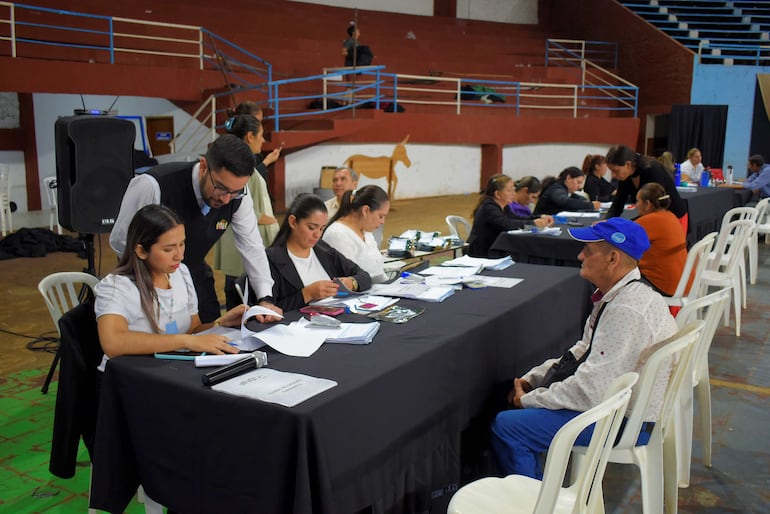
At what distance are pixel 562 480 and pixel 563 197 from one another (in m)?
5.14

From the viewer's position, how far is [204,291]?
3.10 m

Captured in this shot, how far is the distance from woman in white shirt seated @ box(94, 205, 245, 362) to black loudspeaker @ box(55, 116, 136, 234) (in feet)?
5.83

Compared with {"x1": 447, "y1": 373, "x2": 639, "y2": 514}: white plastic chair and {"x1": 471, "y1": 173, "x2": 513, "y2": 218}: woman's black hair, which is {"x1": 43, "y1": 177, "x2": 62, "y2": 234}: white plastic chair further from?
{"x1": 447, "y1": 373, "x2": 639, "y2": 514}: white plastic chair

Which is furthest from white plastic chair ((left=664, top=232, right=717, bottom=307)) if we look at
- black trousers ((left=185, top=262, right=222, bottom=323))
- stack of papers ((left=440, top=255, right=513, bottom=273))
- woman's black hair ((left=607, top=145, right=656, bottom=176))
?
black trousers ((left=185, top=262, right=222, bottom=323))

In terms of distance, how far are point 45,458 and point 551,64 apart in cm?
1587

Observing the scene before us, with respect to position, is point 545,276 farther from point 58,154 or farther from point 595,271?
point 58,154

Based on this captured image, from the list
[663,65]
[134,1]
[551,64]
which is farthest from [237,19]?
[663,65]

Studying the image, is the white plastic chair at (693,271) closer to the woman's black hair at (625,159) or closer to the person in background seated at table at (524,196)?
the woman's black hair at (625,159)

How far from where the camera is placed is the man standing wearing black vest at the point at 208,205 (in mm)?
2605

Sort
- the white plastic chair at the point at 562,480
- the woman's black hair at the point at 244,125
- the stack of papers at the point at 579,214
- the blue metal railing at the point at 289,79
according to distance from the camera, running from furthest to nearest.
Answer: the blue metal railing at the point at 289,79
the stack of papers at the point at 579,214
the woman's black hair at the point at 244,125
the white plastic chair at the point at 562,480

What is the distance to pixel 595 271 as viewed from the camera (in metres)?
2.44

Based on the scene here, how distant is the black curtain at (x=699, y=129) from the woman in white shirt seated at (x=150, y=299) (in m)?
13.9

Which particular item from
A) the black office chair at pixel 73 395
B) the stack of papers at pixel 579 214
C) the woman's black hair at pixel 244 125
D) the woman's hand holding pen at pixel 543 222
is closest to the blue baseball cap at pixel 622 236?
the black office chair at pixel 73 395

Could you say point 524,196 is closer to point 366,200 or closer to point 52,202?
point 366,200
